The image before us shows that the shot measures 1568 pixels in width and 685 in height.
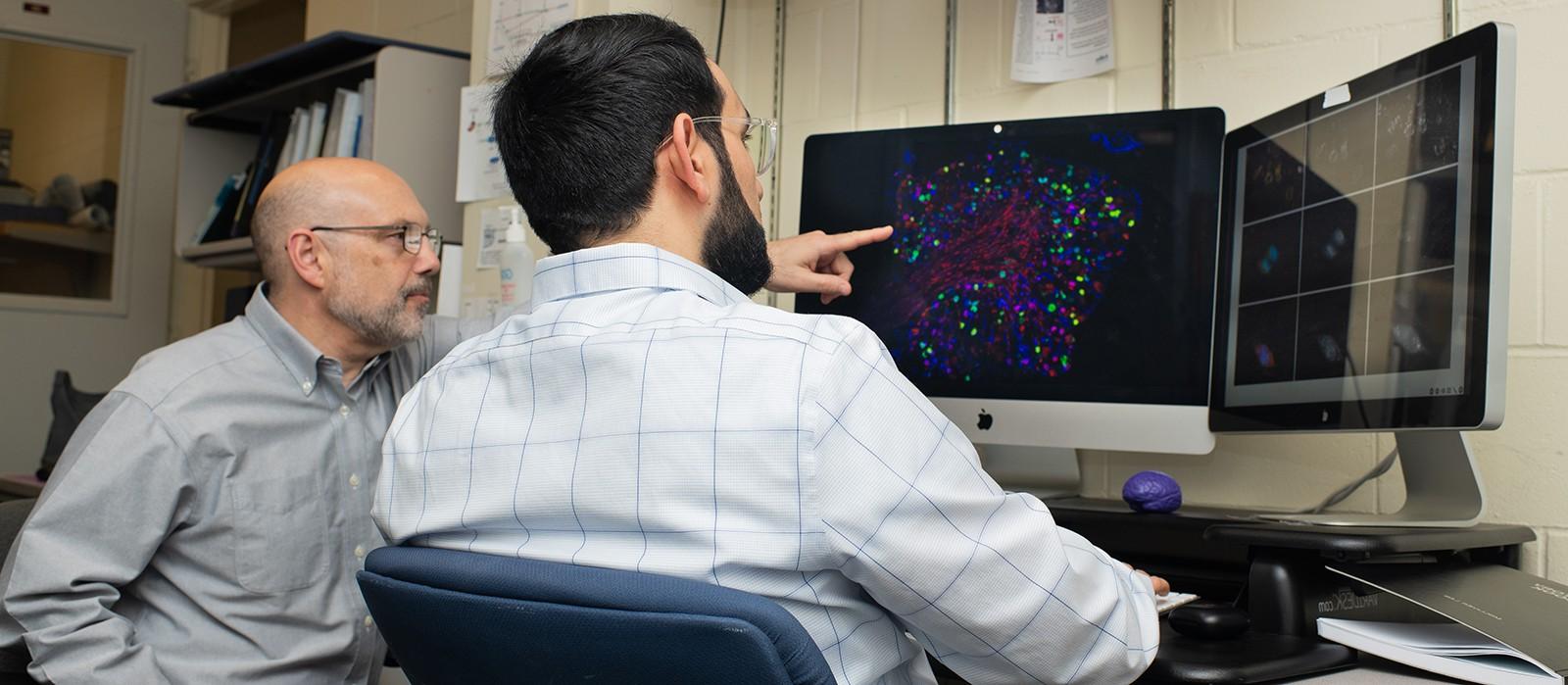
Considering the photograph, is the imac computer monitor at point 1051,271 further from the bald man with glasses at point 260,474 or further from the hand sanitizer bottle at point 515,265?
the hand sanitizer bottle at point 515,265

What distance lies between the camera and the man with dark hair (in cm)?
81

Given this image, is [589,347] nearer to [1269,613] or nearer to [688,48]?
[688,48]

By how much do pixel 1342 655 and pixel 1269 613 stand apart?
0.25 ft

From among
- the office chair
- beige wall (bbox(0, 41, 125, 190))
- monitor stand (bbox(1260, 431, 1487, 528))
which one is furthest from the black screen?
beige wall (bbox(0, 41, 125, 190))

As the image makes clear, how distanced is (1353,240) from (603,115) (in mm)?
787

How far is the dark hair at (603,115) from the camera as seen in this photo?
1056 millimetres

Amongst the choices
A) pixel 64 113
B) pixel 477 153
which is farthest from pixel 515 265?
pixel 64 113

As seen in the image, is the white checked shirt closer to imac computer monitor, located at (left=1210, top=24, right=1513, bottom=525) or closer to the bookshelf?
imac computer monitor, located at (left=1210, top=24, right=1513, bottom=525)

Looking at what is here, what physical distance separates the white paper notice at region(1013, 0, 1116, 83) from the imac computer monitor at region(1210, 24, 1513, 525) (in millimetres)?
368

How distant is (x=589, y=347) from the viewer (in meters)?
0.88

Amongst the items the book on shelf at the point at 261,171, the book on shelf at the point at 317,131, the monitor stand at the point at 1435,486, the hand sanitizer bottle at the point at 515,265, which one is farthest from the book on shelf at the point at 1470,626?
the book on shelf at the point at 261,171

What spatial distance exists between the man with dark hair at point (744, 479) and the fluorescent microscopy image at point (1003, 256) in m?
0.61

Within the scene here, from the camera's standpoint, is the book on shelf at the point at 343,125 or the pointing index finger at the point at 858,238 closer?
the pointing index finger at the point at 858,238

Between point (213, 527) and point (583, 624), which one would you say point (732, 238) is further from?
point (213, 527)
